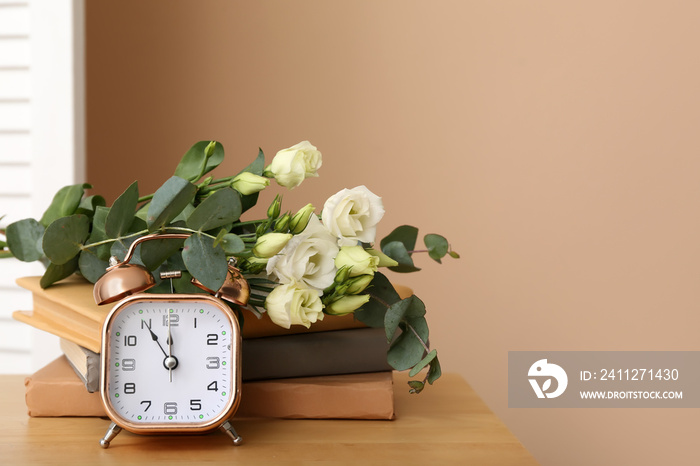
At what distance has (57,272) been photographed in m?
0.79

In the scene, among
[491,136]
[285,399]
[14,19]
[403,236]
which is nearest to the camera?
[285,399]

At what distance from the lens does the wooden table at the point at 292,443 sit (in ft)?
2.10

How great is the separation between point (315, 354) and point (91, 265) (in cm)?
27

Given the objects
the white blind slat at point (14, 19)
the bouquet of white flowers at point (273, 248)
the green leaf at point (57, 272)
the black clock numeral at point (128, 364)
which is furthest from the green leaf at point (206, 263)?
the white blind slat at point (14, 19)

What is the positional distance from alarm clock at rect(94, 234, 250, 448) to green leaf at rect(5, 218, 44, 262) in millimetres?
188

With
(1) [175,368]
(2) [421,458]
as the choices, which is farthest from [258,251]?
(2) [421,458]

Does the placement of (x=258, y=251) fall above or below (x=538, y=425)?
above

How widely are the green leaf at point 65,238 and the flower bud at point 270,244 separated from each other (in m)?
0.20

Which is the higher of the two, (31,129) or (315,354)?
(31,129)

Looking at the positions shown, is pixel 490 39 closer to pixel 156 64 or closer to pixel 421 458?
pixel 156 64

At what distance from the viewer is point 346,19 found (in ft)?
5.18

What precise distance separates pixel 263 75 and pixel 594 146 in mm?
757

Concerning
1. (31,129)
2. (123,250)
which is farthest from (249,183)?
(31,129)

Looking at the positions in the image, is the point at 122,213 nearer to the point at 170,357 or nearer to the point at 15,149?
the point at 170,357
